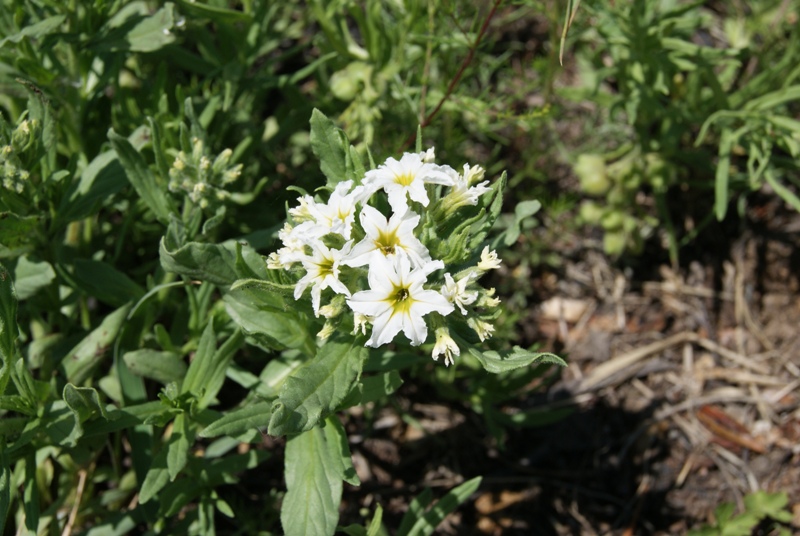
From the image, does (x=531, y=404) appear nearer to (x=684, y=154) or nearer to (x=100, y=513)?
(x=684, y=154)

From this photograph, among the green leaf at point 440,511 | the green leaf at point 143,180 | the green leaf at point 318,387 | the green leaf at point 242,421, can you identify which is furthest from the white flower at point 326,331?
the green leaf at point 440,511

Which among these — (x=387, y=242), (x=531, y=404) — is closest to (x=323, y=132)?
(x=387, y=242)

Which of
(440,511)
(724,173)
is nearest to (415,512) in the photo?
(440,511)

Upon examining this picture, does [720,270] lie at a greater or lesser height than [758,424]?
greater

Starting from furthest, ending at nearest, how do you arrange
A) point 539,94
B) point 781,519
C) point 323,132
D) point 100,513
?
1. point 539,94
2. point 781,519
3. point 100,513
4. point 323,132

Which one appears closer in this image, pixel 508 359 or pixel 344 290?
pixel 344 290

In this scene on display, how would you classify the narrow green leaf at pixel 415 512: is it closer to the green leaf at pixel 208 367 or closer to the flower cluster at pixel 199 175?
the green leaf at pixel 208 367

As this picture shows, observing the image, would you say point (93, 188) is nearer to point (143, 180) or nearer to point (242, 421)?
point (143, 180)
